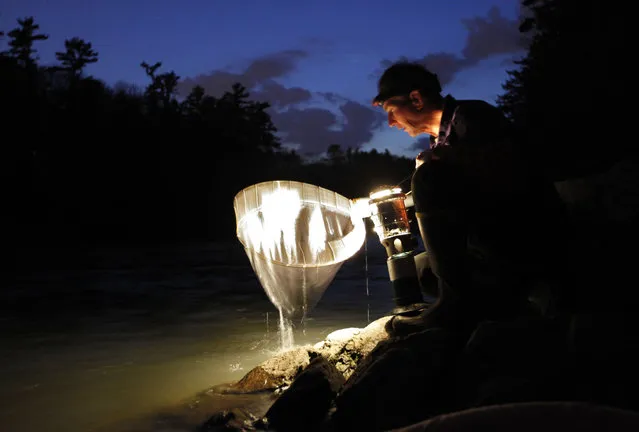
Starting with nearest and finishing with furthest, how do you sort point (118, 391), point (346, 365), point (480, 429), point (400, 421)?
point (480, 429), point (400, 421), point (346, 365), point (118, 391)

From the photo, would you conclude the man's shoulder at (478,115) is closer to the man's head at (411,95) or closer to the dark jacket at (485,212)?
the dark jacket at (485,212)

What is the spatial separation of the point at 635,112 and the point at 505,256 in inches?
375

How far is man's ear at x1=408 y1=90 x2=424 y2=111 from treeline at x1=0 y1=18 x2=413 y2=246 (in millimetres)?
25678

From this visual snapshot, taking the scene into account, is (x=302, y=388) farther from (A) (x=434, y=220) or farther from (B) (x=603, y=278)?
(B) (x=603, y=278)

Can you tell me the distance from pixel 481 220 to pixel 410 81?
3.22 ft

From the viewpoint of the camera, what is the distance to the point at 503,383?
260cm

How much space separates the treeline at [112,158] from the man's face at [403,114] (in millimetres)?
25552

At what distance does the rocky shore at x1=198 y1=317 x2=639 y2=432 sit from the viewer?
2.00 m

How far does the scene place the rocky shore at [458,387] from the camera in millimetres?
2004

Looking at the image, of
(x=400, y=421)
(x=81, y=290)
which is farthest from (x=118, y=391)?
(x=81, y=290)

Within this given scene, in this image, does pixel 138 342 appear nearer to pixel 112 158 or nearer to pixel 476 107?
Answer: pixel 476 107

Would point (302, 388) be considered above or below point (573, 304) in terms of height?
below

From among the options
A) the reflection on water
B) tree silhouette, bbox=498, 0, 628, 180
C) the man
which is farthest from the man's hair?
tree silhouette, bbox=498, 0, 628, 180

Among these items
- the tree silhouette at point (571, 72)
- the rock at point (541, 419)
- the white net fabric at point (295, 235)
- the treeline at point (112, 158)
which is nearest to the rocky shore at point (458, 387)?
the rock at point (541, 419)
